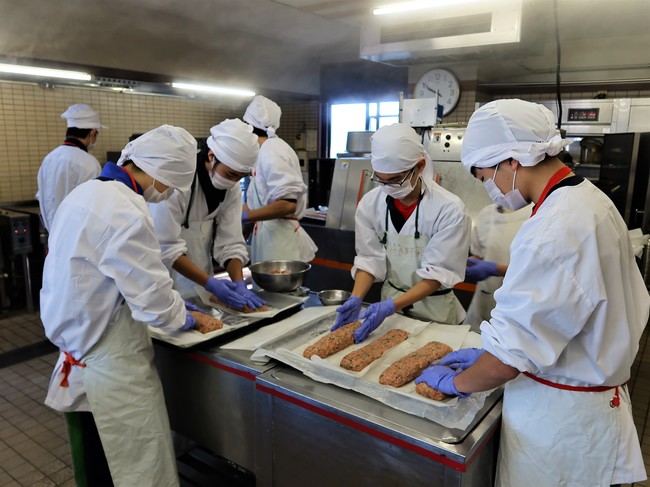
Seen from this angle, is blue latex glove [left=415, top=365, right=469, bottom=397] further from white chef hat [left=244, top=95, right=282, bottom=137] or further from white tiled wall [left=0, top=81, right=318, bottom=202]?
white tiled wall [left=0, top=81, right=318, bottom=202]

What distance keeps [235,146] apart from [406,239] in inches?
38.6

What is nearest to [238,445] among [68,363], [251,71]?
[68,363]

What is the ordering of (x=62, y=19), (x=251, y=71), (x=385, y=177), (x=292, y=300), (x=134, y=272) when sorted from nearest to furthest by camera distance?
(x=134, y=272) < (x=385, y=177) < (x=292, y=300) < (x=62, y=19) < (x=251, y=71)

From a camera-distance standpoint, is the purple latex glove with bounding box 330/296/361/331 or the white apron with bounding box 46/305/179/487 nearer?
the white apron with bounding box 46/305/179/487

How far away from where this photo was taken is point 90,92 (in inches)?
259

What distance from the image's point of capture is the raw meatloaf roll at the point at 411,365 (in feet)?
5.50

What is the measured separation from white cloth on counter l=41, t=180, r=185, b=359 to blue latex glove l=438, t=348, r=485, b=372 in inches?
41.0

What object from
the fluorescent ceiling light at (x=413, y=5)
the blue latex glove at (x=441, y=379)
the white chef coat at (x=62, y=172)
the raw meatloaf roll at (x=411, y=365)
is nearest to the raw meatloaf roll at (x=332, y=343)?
the raw meatloaf roll at (x=411, y=365)

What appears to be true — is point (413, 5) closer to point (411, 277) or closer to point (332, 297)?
point (411, 277)

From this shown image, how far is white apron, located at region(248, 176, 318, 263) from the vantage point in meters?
3.70

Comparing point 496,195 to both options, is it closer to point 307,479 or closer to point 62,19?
point 307,479

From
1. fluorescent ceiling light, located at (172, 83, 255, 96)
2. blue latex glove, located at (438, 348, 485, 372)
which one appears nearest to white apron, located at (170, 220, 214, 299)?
blue latex glove, located at (438, 348, 485, 372)

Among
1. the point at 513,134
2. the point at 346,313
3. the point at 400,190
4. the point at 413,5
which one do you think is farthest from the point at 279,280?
the point at 413,5

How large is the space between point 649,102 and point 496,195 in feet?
16.8
